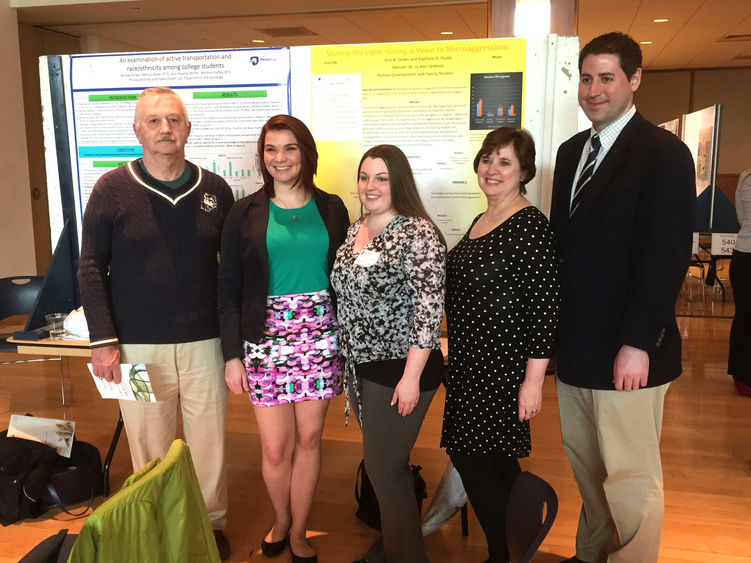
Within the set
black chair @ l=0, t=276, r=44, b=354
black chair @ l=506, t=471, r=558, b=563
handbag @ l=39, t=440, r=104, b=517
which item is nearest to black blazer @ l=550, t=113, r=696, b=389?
black chair @ l=506, t=471, r=558, b=563

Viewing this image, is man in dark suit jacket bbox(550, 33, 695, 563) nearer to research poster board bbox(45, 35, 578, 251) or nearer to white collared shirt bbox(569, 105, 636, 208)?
white collared shirt bbox(569, 105, 636, 208)

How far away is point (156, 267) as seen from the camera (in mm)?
2176

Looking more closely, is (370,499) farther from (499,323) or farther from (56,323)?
(56,323)

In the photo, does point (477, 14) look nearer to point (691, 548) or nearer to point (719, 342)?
point (719, 342)

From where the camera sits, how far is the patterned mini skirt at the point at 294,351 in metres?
2.14

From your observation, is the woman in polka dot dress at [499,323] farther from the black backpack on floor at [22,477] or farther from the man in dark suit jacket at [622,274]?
the black backpack on floor at [22,477]

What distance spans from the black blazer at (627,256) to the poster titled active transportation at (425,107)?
737 mm

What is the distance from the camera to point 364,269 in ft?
6.28

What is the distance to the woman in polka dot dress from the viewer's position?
6.07 feet

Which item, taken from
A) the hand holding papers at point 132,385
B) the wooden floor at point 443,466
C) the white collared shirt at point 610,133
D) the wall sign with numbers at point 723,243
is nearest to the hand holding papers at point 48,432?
the wooden floor at point 443,466

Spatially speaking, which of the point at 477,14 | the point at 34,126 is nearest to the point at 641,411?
the point at 477,14

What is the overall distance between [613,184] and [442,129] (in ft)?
3.44

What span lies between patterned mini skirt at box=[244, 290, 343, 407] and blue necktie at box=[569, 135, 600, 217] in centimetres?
88

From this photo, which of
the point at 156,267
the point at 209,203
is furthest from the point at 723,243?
the point at 156,267
